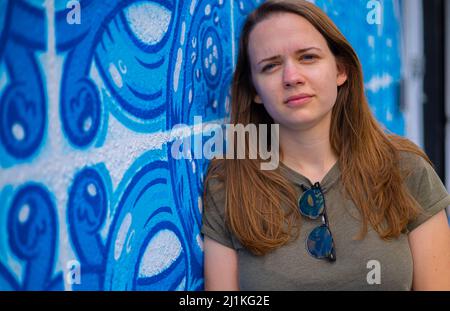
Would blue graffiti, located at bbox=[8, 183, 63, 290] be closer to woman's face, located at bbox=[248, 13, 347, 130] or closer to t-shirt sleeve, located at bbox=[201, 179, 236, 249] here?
t-shirt sleeve, located at bbox=[201, 179, 236, 249]

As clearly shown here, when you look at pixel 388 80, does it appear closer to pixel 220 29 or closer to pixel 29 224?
pixel 220 29

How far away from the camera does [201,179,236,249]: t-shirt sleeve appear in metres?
1.21

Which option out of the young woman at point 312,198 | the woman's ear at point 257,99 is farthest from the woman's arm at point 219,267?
the woman's ear at point 257,99

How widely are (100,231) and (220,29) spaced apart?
712 millimetres

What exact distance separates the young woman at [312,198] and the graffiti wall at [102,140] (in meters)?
0.09

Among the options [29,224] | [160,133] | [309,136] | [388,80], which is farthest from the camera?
[388,80]

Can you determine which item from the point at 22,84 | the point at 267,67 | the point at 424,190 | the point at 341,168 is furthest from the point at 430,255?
the point at 22,84

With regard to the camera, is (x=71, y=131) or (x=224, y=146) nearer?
(x=71, y=131)

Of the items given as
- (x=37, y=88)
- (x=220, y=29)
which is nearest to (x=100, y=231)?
(x=37, y=88)

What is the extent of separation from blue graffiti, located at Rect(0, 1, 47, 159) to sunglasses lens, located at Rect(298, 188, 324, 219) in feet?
2.29

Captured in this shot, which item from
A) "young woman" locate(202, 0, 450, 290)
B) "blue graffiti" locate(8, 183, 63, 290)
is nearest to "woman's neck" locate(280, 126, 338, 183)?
"young woman" locate(202, 0, 450, 290)

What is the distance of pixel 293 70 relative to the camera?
1176mm
